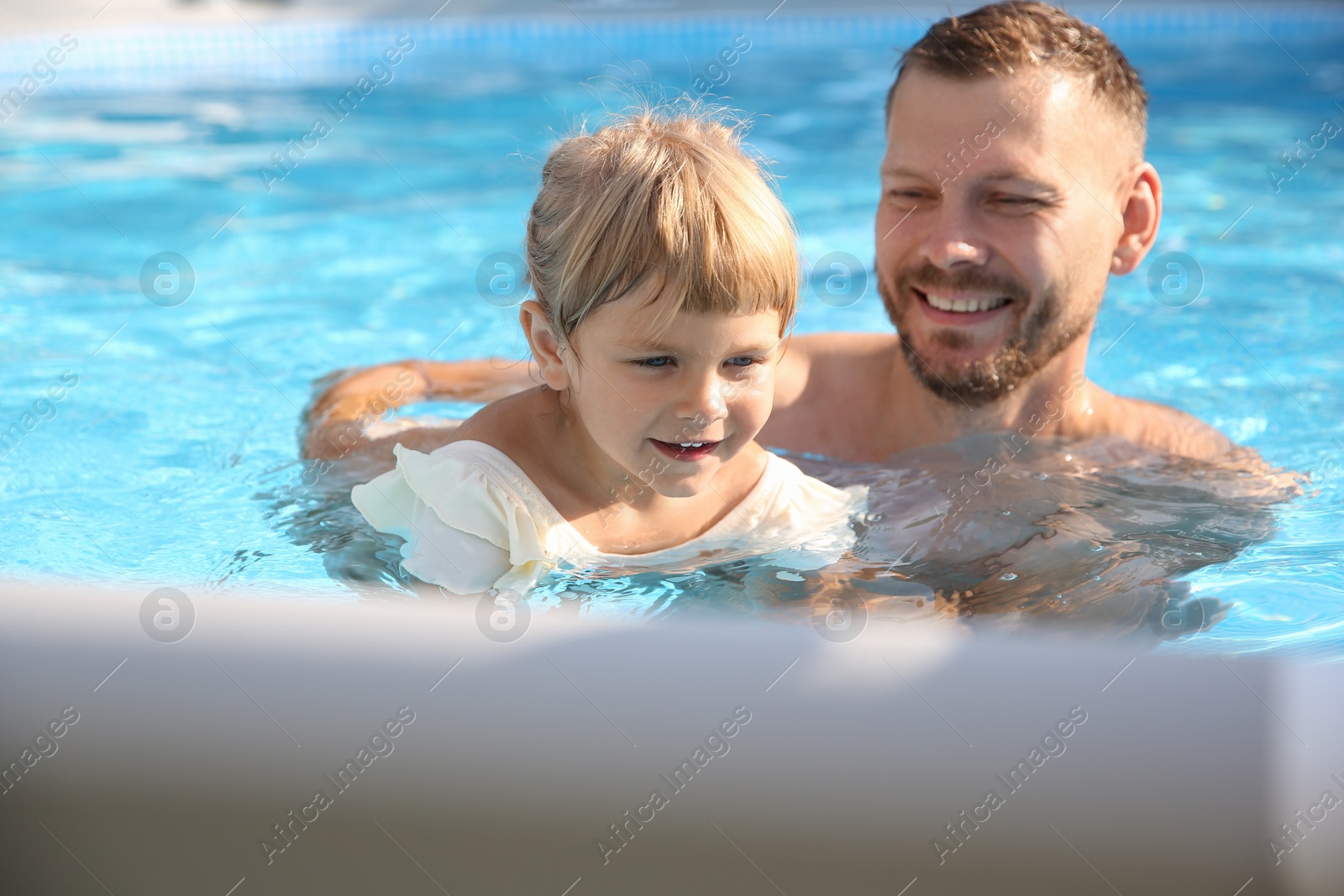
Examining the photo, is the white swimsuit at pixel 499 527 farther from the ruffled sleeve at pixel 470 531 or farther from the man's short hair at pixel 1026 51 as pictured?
the man's short hair at pixel 1026 51

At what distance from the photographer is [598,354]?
2.41m

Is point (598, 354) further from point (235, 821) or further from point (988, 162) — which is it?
point (988, 162)

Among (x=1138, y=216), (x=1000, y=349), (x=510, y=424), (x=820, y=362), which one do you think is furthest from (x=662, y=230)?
(x=1138, y=216)

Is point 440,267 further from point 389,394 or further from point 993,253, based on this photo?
point 993,253

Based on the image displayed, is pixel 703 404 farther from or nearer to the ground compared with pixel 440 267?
nearer to the ground

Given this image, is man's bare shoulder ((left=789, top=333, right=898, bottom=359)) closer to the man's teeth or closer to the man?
the man

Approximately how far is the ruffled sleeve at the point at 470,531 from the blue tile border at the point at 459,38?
8.63m

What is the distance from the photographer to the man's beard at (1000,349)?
3.31 m

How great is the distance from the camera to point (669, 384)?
236 centimetres

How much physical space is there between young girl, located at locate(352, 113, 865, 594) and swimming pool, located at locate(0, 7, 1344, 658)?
173 millimetres

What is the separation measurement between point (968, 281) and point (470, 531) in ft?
5.16

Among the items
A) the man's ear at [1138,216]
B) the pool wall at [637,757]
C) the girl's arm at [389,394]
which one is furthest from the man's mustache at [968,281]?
the pool wall at [637,757]

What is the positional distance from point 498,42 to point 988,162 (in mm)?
9151

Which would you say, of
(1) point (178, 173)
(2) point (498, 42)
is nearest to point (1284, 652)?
(1) point (178, 173)
